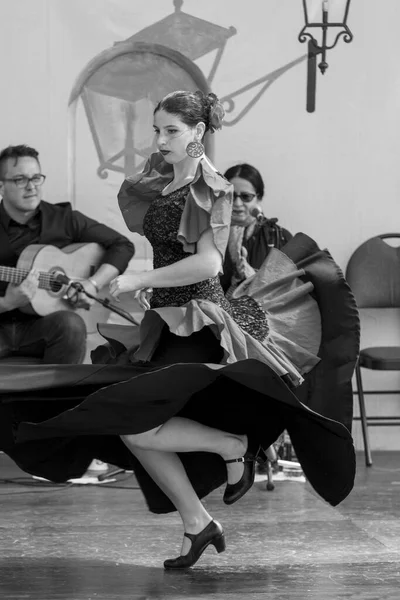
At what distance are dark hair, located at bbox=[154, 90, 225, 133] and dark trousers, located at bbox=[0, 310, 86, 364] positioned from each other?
182 centimetres

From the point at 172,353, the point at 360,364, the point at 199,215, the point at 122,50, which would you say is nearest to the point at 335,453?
the point at 172,353

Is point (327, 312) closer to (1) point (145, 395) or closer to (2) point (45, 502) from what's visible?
(1) point (145, 395)

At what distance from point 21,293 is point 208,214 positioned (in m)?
1.97

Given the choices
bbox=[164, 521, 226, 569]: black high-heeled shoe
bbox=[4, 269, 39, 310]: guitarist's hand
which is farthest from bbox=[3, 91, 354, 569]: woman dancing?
bbox=[4, 269, 39, 310]: guitarist's hand

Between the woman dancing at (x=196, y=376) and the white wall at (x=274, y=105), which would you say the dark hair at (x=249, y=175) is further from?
the woman dancing at (x=196, y=376)

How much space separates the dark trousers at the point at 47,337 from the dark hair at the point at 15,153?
2.59 feet

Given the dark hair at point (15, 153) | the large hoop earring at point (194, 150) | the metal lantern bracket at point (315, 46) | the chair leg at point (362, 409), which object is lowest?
the chair leg at point (362, 409)

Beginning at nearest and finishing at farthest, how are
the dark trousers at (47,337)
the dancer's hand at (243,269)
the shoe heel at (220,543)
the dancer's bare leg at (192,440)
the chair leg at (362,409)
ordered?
the dancer's bare leg at (192,440) → the shoe heel at (220,543) → the dancer's hand at (243,269) → the dark trousers at (47,337) → the chair leg at (362,409)

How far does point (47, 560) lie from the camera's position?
10.1ft

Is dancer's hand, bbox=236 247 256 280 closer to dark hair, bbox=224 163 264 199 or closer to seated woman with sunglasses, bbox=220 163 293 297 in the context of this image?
seated woman with sunglasses, bbox=220 163 293 297

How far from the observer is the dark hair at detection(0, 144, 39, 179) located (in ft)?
16.4

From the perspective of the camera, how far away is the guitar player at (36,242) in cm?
468

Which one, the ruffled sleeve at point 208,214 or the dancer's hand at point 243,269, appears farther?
the dancer's hand at point 243,269

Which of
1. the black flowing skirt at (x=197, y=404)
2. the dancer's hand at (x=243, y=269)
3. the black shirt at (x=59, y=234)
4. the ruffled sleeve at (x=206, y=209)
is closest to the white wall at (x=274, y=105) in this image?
the black shirt at (x=59, y=234)
